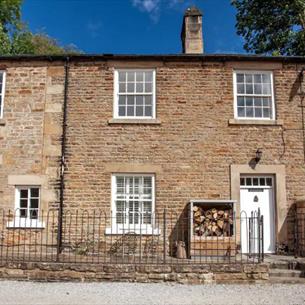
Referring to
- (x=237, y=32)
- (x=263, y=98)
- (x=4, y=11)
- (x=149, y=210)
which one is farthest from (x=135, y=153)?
(x=4, y=11)

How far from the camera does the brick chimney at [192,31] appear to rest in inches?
577

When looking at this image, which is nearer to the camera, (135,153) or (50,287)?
(50,287)

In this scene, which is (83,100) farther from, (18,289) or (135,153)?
(18,289)

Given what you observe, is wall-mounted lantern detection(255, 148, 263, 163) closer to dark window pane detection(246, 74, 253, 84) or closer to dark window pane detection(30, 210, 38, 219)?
dark window pane detection(246, 74, 253, 84)

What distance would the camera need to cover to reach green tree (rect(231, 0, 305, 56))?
914 inches

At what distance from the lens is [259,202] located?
1301cm

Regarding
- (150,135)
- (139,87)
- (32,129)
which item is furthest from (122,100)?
(32,129)

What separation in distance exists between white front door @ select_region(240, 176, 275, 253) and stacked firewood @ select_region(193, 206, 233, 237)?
1174 millimetres

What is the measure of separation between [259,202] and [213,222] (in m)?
2.02

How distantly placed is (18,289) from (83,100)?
6.44 meters

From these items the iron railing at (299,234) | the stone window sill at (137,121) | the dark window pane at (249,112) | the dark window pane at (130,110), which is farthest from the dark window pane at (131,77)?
the iron railing at (299,234)

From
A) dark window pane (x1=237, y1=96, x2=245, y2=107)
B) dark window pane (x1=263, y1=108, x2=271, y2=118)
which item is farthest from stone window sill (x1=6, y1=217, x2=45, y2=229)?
dark window pane (x1=263, y1=108, x2=271, y2=118)

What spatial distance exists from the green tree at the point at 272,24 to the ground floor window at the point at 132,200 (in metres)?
13.7

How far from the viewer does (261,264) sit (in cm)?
979
